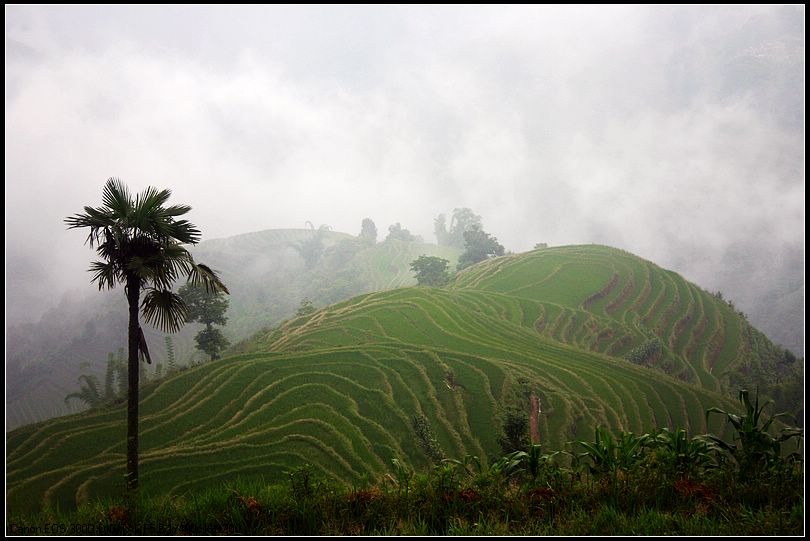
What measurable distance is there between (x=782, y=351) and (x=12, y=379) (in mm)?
113703

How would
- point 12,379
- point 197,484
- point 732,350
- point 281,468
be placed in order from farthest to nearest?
point 12,379
point 732,350
point 281,468
point 197,484

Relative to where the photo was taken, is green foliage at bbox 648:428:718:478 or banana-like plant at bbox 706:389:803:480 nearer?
banana-like plant at bbox 706:389:803:480

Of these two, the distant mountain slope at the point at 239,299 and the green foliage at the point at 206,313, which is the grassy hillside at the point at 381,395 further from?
the distant mountain slope at the point at 239,299

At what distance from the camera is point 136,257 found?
784 centimetres

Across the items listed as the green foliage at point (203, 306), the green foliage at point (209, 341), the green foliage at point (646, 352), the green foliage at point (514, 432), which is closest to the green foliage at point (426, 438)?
the green foliage at point (514, 432)

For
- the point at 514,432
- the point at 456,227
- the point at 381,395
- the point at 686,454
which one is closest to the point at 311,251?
the point at 456,227

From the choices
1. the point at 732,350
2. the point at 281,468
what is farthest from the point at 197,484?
the point at 732,350

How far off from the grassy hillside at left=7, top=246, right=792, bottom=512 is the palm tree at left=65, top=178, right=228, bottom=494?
7.06 metres

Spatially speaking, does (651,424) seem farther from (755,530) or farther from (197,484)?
(197,484)

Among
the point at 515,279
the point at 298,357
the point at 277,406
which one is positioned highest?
the point at 515,279

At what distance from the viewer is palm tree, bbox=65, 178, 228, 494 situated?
7.83 metres

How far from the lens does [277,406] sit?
16859 millimetres

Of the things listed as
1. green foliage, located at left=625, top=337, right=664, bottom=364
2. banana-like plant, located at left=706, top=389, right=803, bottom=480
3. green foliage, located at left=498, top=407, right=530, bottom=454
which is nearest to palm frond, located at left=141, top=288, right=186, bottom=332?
banana-like plant, located at left=706, top=389, right=803, bottom=480

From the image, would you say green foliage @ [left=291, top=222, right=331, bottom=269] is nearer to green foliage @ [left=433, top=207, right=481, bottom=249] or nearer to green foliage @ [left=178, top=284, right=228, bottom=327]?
green foliage @ [left=433, top=207, right=481, bottom=249]
